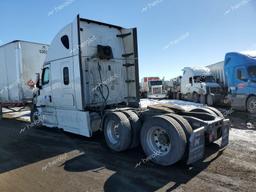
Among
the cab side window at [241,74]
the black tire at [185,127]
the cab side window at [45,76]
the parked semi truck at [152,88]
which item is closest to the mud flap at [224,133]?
the black tire at [185,127]

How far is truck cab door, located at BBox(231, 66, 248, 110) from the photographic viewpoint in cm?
1286

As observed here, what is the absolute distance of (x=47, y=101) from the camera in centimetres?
899

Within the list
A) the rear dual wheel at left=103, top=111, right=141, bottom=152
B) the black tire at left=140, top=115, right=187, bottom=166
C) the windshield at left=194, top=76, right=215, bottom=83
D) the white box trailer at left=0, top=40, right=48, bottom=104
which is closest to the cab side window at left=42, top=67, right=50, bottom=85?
the white box trailer at left=0, top=40, right=48, bottom=104

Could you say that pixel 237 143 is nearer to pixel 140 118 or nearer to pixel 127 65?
pixel 140 118

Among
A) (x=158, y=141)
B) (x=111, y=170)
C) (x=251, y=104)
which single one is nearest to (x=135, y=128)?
(x=158, y=141)

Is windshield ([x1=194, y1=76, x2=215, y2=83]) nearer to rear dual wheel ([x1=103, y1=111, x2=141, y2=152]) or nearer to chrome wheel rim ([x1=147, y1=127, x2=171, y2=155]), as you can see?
rear dual wheel ([x1=103, y1=111, x2=141, y2=152])

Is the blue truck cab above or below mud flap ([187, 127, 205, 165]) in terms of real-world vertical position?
above

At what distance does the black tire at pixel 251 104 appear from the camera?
1240 cm

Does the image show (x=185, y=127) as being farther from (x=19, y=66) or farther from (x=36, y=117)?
(x=19, y=66)

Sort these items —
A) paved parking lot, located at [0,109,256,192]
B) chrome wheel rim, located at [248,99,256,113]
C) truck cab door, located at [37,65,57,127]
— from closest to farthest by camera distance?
paved parking lot, located at [0,109,256,192] < truck cab door, located at [37,65,57,127] < chrome wheel rim, located at [248,99,256,113]

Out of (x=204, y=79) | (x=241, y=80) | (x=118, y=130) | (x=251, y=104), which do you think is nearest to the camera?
(x=118, y=130)

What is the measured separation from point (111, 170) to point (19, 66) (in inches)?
350

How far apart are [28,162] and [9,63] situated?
27.0 feet

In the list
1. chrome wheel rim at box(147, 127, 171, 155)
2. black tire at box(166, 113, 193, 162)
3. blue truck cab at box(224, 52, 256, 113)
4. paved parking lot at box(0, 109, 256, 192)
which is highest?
blue truck cab at box(224, 52, 256, 113)
